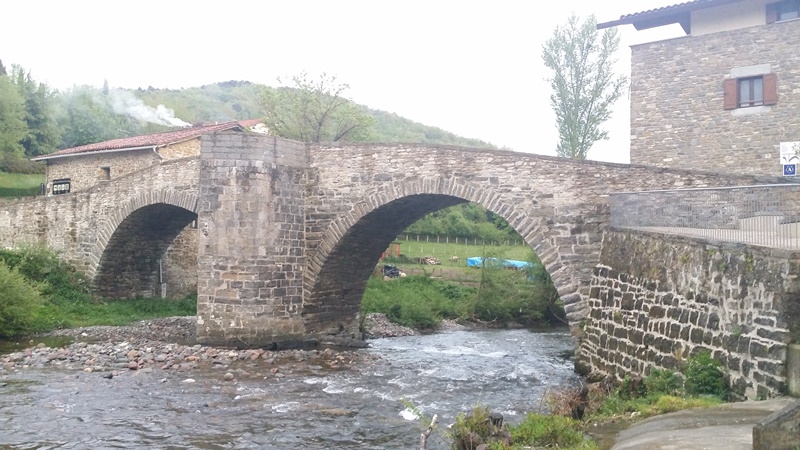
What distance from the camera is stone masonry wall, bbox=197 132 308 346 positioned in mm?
16453

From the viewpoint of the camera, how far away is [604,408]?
885 cm

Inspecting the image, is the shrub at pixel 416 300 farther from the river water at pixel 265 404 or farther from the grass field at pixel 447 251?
the river water at pixel 265 404

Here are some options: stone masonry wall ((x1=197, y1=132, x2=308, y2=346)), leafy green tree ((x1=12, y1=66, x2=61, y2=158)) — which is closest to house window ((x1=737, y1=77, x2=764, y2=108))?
stone masonry wall ((x1=197, y1=132, x2=308, y2=346))

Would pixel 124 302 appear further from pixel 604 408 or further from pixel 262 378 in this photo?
pixel 604 408

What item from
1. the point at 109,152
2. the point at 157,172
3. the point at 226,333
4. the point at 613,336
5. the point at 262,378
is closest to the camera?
the point at 613,336

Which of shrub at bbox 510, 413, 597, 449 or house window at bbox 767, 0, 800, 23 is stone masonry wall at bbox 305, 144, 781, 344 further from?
shrub at bbox 510, 413, 597, 449

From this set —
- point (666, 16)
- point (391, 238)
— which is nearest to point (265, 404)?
point (391, 238)

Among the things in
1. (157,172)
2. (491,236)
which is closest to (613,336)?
(157,172)

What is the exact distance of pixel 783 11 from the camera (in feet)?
54.5

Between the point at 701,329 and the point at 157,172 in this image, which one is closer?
the point at 701,329

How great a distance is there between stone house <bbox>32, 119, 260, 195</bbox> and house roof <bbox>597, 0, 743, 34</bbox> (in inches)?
604

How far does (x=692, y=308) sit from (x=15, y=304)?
1553cm

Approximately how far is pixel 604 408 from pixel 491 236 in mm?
35476

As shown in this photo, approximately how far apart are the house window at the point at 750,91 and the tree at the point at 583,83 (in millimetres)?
12153
